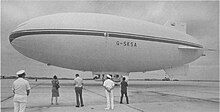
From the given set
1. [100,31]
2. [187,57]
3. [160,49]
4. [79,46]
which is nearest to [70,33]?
[79,46]

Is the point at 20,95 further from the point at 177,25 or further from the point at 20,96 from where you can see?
the point at 177,25

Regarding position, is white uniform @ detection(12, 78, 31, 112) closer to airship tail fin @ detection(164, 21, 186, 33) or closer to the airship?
the airship

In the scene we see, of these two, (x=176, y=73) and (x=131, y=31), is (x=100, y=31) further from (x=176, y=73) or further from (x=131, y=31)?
(x=176, y=73)

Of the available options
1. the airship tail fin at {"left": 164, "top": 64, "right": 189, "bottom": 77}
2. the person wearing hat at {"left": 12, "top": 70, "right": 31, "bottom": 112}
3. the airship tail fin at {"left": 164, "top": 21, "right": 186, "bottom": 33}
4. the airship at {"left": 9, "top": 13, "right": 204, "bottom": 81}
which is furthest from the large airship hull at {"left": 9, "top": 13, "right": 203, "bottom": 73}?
the person wearing hat at {"left": 12, "top": 70, "right": 31, "bottom": 112}

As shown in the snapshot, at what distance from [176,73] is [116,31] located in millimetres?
11356

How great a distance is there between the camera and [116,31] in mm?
19406

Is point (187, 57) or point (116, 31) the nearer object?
point (116, 31)

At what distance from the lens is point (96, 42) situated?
1869cm

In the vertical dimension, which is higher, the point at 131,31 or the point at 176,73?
the point at 131,31

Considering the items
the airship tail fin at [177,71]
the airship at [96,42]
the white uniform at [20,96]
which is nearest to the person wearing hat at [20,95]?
the white uniform at [20,96]

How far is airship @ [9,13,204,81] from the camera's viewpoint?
1825cm

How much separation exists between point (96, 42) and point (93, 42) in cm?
29

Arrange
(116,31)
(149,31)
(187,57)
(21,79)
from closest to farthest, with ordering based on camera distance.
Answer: (21,79) → (116,31) → (149,31) → (187,57)

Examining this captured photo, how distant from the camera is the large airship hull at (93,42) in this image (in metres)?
18.2
